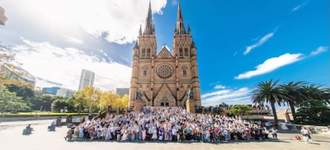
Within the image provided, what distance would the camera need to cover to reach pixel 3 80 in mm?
6836

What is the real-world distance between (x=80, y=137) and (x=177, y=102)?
81.4 ft

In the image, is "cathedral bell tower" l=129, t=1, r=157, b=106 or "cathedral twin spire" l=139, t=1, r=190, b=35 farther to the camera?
"cathedral twin spire" l=139, t=1, r=190, b=35

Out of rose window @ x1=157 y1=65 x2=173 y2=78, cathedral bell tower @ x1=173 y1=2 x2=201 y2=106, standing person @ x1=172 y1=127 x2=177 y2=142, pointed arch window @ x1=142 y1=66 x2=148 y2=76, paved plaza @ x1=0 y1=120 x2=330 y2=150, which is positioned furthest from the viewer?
pointed arch window @ x1=142 y1=66 x2=148 y2=76

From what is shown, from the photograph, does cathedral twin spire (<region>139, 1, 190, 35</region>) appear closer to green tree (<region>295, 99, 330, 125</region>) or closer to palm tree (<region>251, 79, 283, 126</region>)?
palm tree (<region>251, 79, 283, 126</region>)

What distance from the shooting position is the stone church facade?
1234 inches

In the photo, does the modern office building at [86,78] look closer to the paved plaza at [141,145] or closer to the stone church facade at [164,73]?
the stone church facade at [164,73]

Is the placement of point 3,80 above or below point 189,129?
above

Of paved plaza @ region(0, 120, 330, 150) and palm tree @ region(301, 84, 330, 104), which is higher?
palm tree @ region(301, 84, 330, 104)

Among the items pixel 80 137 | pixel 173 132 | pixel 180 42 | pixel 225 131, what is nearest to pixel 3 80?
pixel 80 137

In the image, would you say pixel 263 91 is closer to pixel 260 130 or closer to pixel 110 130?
pixel 260 130

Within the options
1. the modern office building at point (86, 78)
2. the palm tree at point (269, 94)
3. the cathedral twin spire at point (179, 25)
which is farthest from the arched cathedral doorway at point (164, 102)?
the modern office building at point (86, 78)

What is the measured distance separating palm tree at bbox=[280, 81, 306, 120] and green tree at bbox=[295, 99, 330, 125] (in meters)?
3.13

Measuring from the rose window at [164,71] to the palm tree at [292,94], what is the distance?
23.3m

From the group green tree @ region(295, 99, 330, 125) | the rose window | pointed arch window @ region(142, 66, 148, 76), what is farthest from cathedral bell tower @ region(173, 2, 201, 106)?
green tree @ region(295, 99, 330, 125)
